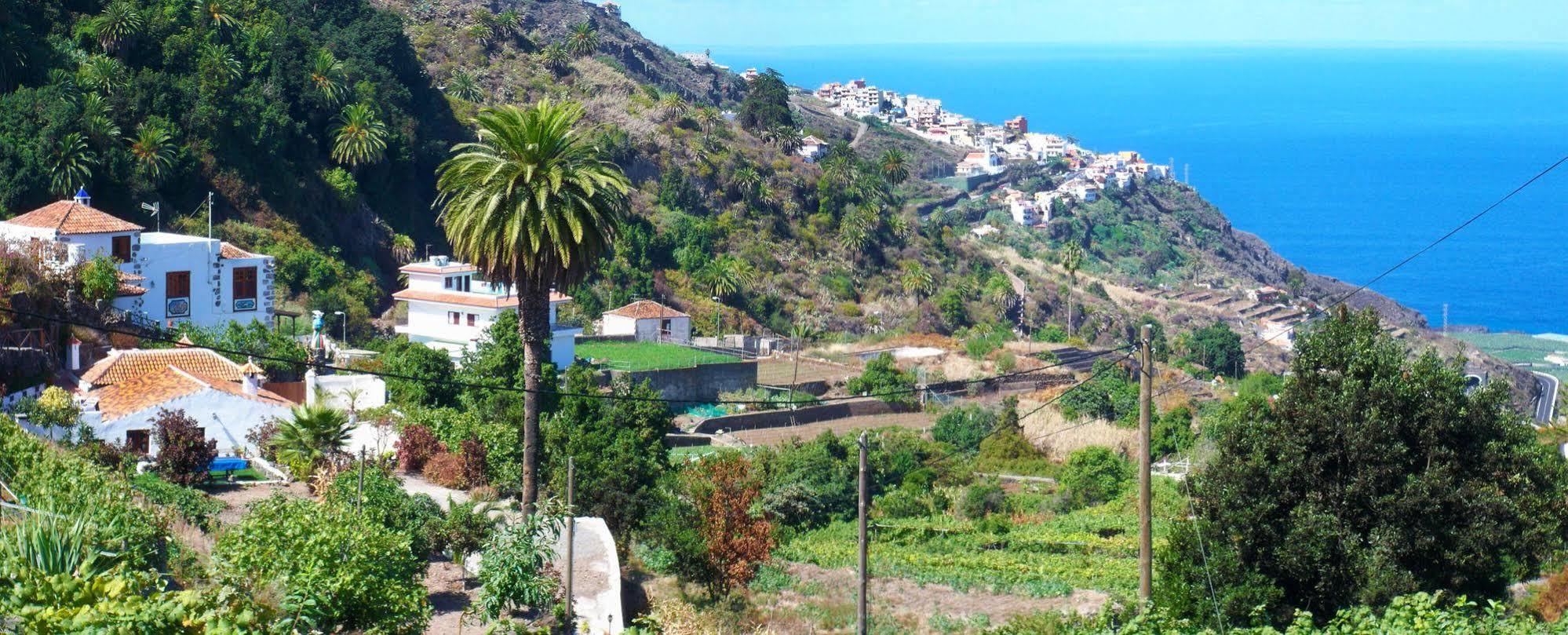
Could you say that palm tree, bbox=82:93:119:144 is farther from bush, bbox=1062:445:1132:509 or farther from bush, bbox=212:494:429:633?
bush, bbox=212:494:429:633

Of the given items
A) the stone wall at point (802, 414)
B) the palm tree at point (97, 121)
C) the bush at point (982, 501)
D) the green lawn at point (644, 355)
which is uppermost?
the palm tree at point (97, 121)

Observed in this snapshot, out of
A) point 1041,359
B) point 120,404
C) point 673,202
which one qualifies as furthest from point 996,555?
point 673,202

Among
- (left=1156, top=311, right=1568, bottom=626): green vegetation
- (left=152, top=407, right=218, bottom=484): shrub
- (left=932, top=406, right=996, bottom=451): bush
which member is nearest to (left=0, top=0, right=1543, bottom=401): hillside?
(left=932, top=406, right=996, bottom=451): bush

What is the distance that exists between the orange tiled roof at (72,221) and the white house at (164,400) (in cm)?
772

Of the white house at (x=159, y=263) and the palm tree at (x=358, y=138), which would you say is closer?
the white house at (x=159, y=263)

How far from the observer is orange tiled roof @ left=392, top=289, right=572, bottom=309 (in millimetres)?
50219

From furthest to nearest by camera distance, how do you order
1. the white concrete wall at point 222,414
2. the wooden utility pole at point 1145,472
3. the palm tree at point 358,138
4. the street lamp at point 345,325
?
the palm tree at point 358,138, the street lamp at point 345,325, the white concrete wall at point 222,414, the wooden utility pole at point 1145,472

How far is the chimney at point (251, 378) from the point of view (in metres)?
34.0

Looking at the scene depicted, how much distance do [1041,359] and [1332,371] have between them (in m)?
46.7

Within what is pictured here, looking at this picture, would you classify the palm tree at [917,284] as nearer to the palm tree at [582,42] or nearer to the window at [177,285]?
the palm tree at [582,42]

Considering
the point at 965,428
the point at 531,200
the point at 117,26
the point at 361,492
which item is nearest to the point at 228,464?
the point at 361,492

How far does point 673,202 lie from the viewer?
91.3m

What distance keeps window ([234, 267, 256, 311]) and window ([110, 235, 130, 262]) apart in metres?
3.98

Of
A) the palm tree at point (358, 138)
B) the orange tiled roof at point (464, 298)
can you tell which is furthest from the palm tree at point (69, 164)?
the palm tree at point (358, 138)
